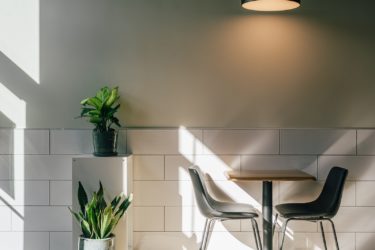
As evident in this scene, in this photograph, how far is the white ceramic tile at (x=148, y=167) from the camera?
494cm

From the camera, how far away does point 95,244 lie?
4223mm

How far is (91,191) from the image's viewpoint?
4.46 metres

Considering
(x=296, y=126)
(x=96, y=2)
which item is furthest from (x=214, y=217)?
(x=96, y=2)

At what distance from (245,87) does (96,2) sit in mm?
1559

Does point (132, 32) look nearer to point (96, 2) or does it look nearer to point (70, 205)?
point (96, 2)

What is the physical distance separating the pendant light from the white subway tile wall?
1.09 meters

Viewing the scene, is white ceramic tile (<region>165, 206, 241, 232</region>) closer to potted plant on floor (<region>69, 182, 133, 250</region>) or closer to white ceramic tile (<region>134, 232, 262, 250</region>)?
white ceramic tile (<region>134, 232, 262, 250</region>)

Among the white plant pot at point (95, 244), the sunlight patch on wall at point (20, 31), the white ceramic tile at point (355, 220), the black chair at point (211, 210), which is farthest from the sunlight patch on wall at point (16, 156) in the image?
the white ceramic tile at point (355, 220)

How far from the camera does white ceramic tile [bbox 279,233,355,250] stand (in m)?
4.96

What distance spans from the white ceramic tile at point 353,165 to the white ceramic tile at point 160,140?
1123 mm

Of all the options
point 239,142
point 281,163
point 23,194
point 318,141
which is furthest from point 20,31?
point 318,141

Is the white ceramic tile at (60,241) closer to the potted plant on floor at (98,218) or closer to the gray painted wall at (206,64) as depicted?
the potted plant on floor at (98,218)

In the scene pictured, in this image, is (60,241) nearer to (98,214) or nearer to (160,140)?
(98,214)

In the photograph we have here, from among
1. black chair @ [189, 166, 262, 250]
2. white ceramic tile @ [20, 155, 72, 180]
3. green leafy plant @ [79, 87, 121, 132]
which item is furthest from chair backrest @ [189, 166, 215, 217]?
white ceramic tile @ [20, 155, 72, 180]
